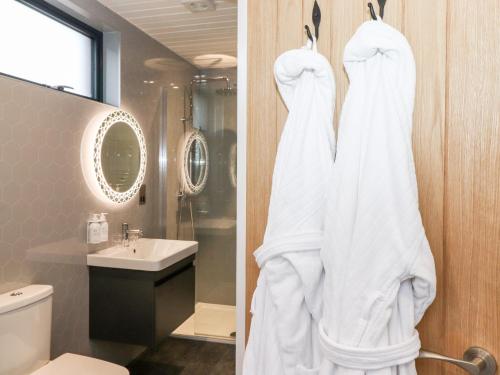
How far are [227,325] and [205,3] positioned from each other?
2438 mm

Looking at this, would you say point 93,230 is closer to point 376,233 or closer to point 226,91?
point 226,91

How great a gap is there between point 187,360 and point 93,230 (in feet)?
3.97

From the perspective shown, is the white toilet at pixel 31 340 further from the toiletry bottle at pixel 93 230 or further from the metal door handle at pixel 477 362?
the metal door handle at pixel 477 362

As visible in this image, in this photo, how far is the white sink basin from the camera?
6.79ft

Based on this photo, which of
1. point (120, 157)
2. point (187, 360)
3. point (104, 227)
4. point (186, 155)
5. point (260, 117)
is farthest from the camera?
point (186, 155)

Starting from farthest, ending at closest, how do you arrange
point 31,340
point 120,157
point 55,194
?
point 120,157, point 55,194, point 31,340

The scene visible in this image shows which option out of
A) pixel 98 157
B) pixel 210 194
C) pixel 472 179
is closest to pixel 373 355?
pixel 472 179

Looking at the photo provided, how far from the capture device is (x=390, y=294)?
0.66 m

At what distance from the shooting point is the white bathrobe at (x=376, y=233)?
659mm

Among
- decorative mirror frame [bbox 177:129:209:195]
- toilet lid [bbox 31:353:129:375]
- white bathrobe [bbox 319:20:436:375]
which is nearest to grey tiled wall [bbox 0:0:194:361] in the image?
toilet lid [bbox 31:353:129:375]

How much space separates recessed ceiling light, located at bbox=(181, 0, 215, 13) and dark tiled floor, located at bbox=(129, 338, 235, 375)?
235 cm

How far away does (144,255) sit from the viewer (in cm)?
252

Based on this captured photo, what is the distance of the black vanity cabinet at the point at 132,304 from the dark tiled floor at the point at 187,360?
447 millimetres

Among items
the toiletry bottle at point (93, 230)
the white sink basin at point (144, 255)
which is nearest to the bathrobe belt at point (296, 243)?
the white sink basin at point (144, 255)
